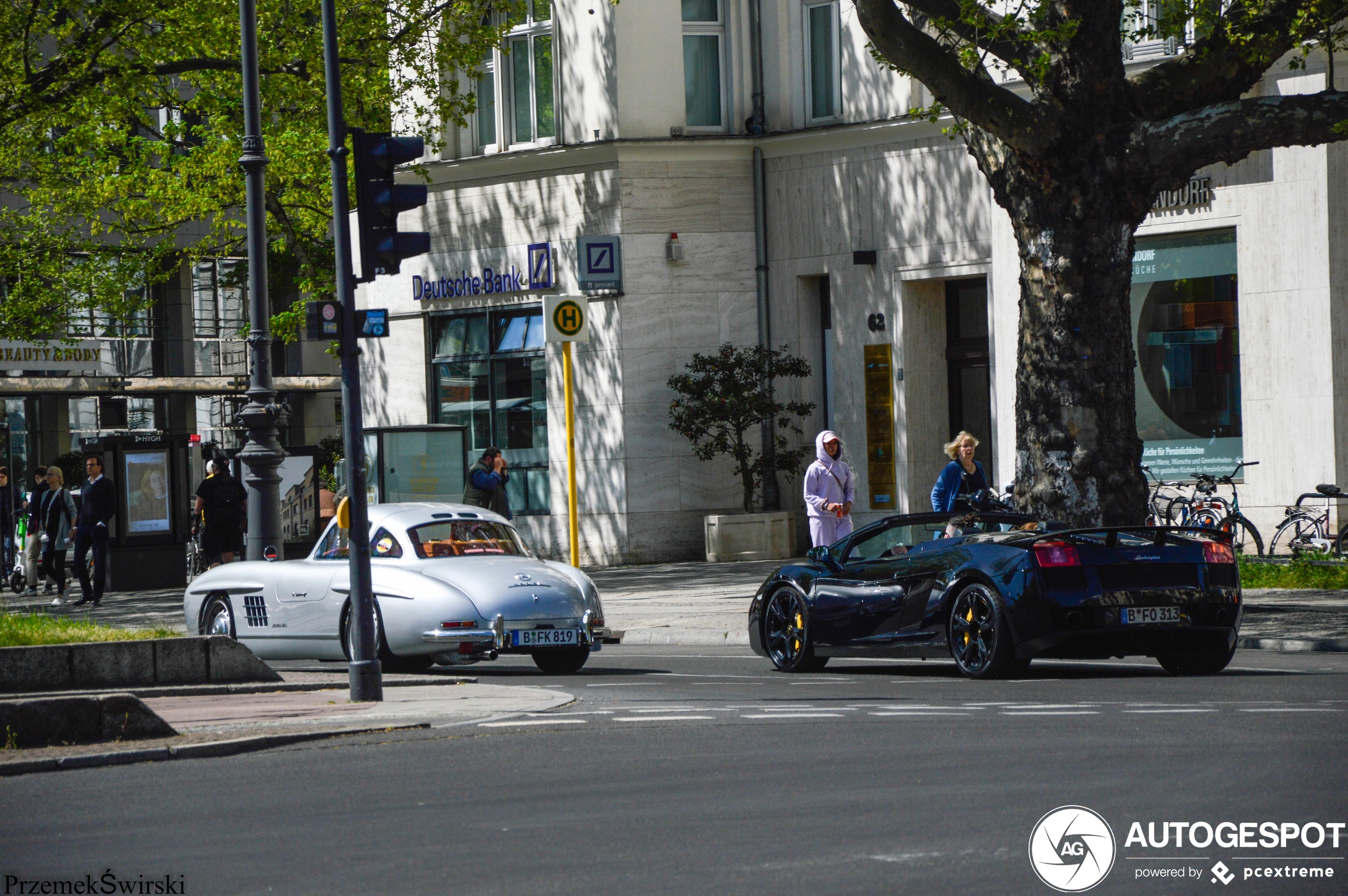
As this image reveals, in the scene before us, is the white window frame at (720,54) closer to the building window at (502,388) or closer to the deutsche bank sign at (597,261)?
the deutsche bank sign at (597,261)

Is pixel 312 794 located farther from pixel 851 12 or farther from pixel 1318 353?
pixel 851 12

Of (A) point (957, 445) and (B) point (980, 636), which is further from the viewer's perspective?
(A) point (957, 445)

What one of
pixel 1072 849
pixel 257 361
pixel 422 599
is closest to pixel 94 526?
pixel 257 361

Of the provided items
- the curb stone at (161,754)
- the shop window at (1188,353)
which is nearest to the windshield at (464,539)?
the curb stone at (161,754)

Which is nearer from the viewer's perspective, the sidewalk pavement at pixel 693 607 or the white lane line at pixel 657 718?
the white lane line at pixel 657 718

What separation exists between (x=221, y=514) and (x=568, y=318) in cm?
659

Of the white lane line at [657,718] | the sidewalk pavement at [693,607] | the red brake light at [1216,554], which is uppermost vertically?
the red brake light at [1216,554]

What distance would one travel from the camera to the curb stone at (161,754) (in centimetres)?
942

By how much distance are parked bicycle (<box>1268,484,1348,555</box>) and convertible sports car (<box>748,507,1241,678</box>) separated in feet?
28.6

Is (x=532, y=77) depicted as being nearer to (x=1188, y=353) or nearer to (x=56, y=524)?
(x=56, y=524)

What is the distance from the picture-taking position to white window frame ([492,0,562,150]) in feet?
94.6

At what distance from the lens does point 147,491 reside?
2678 centimetres

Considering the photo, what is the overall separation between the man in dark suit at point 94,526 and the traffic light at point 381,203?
1317 centimetres

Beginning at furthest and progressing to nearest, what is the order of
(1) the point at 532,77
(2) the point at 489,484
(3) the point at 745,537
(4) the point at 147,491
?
1. (1) the point at 532,77
2. (3) the point at 745,537
3. (4) the point at 147,491
4. (2) the point at 489,484
